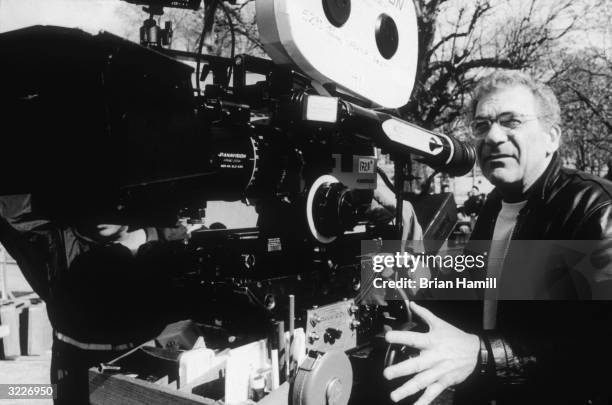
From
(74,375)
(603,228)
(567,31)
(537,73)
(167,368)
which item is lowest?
(74,375)

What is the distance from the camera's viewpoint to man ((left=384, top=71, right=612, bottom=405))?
80 centimetres

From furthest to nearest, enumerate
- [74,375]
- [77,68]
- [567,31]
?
[567,31], [74,375], [77,68]

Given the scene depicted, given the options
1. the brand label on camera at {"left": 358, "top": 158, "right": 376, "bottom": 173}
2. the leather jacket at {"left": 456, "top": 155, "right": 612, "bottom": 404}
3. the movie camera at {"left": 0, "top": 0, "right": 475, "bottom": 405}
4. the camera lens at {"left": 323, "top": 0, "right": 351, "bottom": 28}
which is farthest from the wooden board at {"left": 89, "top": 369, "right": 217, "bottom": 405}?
the camera lens at {"left": 323, "top": 0, "right": 351, "bottom": 28}

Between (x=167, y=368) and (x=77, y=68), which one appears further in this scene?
(x=167, y=368)

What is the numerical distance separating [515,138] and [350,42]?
0.51 metres

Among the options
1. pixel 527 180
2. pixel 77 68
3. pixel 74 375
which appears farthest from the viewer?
pixel 74 375

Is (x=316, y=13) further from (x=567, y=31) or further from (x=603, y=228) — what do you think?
(x=567, y=31)

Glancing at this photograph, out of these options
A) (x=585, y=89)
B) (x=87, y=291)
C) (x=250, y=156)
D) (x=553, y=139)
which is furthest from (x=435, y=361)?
(x=585, y=89)

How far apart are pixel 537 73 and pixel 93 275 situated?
10.2 meters

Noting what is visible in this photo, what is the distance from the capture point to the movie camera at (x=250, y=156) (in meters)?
0.89

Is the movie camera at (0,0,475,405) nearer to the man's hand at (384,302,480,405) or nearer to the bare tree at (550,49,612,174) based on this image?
the man's hand at (384,302,480,405)

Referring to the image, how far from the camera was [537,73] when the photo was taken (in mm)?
9516

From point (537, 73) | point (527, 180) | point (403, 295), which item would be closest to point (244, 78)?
point (403, 295)

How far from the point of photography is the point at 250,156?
3.22 ft
